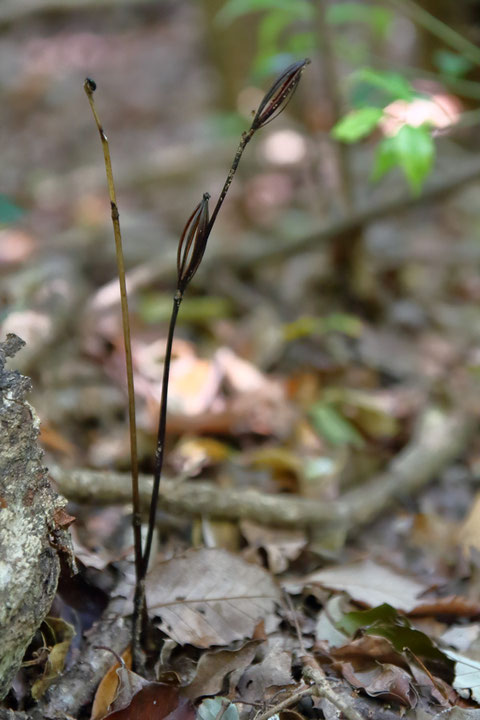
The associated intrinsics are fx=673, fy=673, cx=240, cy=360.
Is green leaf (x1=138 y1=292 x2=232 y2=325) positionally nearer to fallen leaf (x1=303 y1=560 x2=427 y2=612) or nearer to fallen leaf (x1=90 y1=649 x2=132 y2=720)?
fallen leaf (x1=303 y1=560 x2=427 y2=612)

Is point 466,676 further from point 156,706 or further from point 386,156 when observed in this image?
point 386,156

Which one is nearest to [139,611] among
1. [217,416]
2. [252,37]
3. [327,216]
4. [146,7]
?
[217,416]

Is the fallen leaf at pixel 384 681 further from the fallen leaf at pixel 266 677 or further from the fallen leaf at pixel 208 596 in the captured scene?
the fallen leaf at pixel 208 596

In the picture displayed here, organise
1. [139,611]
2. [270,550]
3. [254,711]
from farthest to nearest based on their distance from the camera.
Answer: [270,550], [139,611], [254,711]

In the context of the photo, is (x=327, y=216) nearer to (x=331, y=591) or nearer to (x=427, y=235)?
(x=427, y=235)

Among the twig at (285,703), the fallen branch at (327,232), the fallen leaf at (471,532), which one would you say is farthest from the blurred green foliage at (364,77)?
the twig at (285,703)

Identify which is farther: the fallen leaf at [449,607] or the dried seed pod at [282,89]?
the fallen leaf at [449,607]

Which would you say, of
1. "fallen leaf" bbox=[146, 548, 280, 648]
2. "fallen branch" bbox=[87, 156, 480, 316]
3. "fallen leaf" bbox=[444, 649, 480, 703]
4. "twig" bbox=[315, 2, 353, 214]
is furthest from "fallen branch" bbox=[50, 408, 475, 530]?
"twig" bbox=[315, 2, 353, 214]
